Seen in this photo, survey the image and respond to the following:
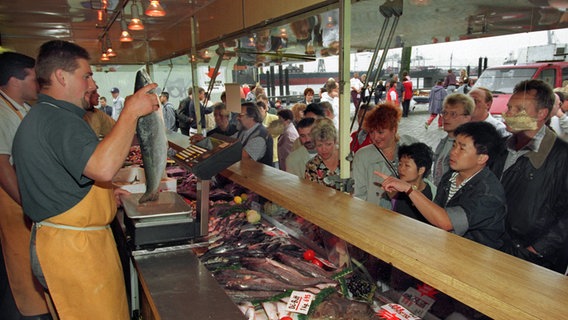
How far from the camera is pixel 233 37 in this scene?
193 inches

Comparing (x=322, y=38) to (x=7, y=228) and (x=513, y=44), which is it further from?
(x=7, y=228)

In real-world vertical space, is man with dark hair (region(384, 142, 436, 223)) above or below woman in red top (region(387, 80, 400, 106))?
below

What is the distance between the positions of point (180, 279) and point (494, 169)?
243 centimetres

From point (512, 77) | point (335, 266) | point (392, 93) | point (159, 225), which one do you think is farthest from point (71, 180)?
point (512, 77)

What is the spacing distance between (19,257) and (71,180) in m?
2.19

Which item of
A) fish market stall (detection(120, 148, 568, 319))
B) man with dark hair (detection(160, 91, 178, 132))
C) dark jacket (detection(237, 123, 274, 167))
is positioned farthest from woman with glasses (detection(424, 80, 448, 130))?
man with dark hair (detection(160, 91, 178, 132))

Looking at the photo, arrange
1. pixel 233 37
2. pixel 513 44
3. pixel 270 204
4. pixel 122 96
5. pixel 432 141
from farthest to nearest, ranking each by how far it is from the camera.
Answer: pixel 122 96 < pixel 233 37 < pixel 432 141 < pixel 270 204 < pixel 513 44

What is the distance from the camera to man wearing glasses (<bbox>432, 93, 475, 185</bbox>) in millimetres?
3758

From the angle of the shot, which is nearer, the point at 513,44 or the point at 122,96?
the point at 513,44

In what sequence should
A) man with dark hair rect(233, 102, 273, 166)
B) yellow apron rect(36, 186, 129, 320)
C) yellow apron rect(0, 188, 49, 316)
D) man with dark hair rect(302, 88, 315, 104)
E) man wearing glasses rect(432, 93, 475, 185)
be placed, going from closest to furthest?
yellow apron rect(36, 186, 129, 320) < yellow apron rect(0, 188, 49, 316) < man wearing glasses rect(432, 93, 475, 185) < man with dark hair rect(233, 102, 273, 166) < man with dark hair rect(302, 88, 315, 104)

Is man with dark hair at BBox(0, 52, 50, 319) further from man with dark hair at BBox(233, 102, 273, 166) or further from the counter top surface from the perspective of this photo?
man with dark hair at BBox(233, 102, 273, 166)

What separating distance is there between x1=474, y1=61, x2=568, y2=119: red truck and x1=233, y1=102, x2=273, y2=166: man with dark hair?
101 inches

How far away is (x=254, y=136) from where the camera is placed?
520cm

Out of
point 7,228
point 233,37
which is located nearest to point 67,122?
point 7,228
